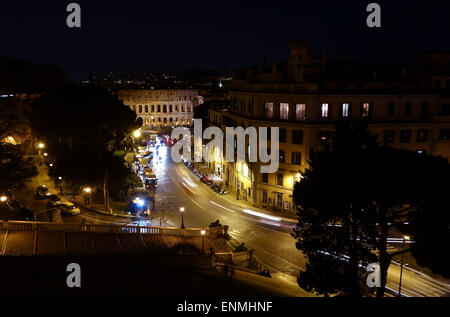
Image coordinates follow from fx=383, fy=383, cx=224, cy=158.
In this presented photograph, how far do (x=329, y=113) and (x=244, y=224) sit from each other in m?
Answer: 15.0

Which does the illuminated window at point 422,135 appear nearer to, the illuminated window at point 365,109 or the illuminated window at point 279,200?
the illuminated window at point 365,109

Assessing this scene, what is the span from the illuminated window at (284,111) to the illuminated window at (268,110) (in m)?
1.35

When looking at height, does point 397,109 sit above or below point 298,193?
above

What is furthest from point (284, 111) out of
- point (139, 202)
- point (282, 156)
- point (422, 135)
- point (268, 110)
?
point (139, 202)

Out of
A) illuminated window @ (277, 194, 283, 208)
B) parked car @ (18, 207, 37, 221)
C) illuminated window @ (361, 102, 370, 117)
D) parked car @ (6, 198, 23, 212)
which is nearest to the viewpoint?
parked car @ (18, 207, 37, 221)

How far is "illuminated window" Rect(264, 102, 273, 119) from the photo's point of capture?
4406cm

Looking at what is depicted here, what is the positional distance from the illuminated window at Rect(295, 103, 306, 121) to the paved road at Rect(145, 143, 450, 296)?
11547mm

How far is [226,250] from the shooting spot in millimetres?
28859

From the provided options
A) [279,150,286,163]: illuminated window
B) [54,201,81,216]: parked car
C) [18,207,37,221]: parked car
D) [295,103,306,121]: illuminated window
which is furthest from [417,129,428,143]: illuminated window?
[18,207,37,221]: parked car

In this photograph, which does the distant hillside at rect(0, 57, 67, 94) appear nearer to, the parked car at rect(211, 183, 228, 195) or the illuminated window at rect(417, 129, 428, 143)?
the parked car at rect(211, 183, 228, 195)

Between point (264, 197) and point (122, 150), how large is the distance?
1766 centimetres

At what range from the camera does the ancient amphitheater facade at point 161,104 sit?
398ft

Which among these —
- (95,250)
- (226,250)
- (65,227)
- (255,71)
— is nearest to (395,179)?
(226,250)
